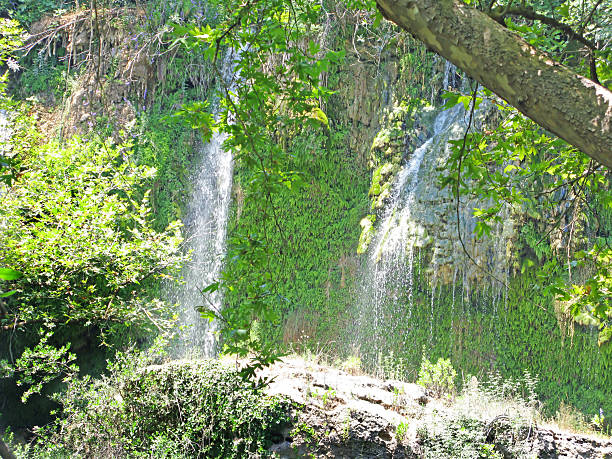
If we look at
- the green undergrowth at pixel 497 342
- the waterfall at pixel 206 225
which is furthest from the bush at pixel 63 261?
the green undergrowth at pixel 497 342

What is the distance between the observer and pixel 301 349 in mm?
9750

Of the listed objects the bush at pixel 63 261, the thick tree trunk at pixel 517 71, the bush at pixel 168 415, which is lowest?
the bush at pixel 168 415

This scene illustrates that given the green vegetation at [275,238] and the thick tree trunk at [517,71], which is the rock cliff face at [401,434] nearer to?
the green vegetation at [275,238]

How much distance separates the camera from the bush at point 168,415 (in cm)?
536

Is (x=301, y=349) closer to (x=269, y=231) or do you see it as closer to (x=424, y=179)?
(x=269, y=231)

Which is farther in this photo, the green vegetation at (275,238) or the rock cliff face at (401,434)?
the rock cliff face at (401,434)

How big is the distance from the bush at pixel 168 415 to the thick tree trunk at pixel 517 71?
4.51 meters

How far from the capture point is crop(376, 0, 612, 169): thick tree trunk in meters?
1.36

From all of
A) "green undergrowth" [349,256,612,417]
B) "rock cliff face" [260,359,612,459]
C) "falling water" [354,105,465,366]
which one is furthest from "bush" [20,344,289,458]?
"falling water" [354,105,465,366]

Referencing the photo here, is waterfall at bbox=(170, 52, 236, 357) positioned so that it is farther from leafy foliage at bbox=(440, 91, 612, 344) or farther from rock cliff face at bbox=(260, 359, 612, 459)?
leafy foliage at bbox=(440, 91, 612, 344)

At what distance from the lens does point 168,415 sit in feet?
18.9

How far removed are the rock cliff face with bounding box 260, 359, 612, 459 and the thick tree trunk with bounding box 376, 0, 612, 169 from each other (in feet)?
14.3

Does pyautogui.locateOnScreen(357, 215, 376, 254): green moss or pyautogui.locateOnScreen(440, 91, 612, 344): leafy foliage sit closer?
pyautogui.locateOnScreen(440, 91, 612, 344): leafy foliage

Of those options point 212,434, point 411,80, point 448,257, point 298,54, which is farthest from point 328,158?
point 298,54
